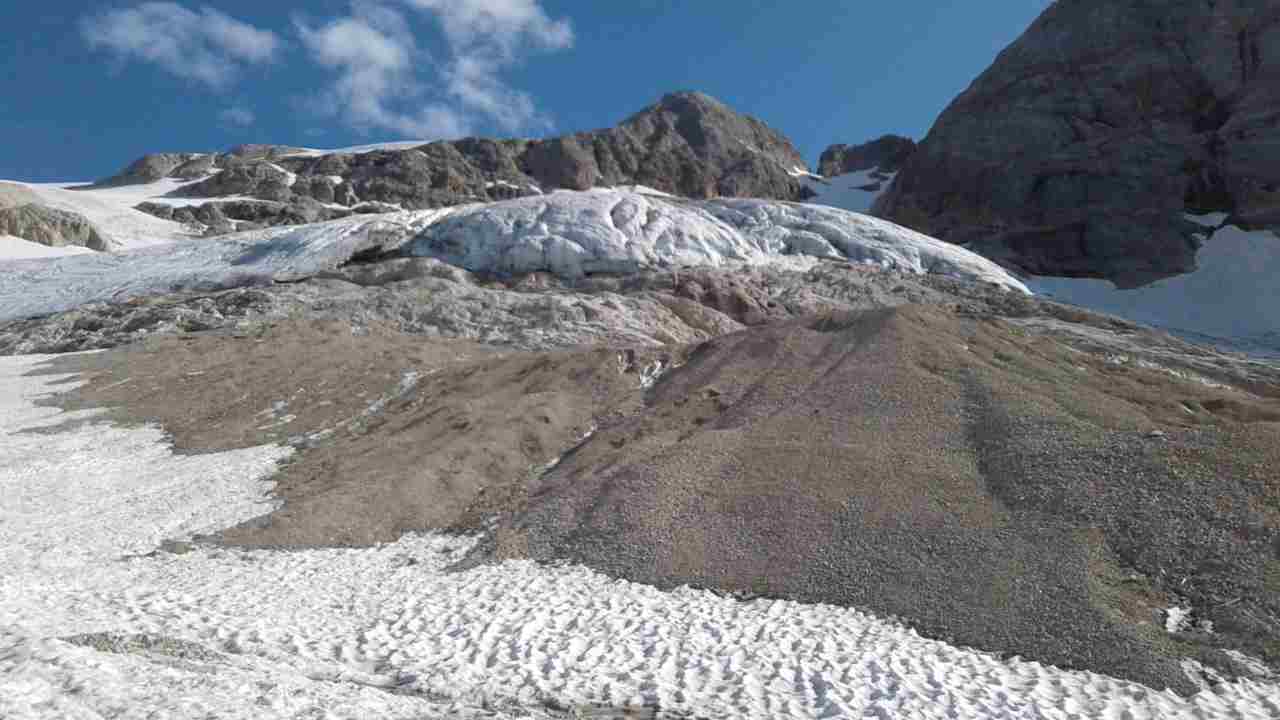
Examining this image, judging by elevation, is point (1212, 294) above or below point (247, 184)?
below

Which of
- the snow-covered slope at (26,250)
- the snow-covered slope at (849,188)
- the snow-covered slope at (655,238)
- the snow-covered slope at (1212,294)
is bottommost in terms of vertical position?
the snow-covered slope at (1212,294)

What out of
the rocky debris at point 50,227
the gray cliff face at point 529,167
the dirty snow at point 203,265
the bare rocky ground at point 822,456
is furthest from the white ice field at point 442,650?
the gray cliff face at point 529,167

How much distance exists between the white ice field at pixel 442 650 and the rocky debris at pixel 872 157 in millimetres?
109520

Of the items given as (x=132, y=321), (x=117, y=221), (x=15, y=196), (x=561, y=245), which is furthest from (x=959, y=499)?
(x=117, y=221)

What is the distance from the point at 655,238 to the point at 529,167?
75.1 meters

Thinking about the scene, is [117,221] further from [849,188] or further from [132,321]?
[849,188]

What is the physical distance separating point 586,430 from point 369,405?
6.35 m

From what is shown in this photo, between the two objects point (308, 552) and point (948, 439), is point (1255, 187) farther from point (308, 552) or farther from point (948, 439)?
point (308, 552)

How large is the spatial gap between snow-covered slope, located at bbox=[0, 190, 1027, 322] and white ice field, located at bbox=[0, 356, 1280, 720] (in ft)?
68.5

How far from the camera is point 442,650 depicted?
30.6ft

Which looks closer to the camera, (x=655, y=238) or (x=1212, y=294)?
(x=655, y=238)

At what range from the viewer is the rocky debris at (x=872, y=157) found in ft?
379

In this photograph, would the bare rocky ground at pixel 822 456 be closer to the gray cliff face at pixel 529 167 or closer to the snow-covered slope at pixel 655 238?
the snow-covered slope at pixel 655 238

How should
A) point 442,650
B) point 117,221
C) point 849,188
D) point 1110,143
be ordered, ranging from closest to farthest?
point 442,650 → point 1110,143 → point 117,221 → point 849,188
